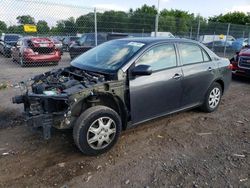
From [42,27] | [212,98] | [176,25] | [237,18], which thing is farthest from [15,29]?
[237,18]

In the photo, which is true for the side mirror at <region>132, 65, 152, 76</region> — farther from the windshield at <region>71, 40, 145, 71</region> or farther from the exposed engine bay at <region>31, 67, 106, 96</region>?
the exposed engine bay at <region>31, 67, 106, 96</region>

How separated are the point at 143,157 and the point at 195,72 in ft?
6.84

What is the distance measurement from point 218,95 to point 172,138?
6.49 ft

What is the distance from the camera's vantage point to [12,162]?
3574 mm

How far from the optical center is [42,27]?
8.97 meters

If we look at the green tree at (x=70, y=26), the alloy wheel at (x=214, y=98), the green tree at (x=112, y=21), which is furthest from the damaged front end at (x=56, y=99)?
the green tree at (x=112, y=21)

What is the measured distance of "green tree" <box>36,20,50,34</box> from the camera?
856 cm

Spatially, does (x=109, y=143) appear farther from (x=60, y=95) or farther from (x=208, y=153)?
(x=208, y=153)

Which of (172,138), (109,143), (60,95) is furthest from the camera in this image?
(172,138)

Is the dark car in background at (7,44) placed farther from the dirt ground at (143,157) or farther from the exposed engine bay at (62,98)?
the exposed engine bay at (62,98)

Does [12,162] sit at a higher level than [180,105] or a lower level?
lower

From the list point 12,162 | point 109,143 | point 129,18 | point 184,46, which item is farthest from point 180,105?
point 129,18

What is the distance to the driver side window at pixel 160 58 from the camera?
4195mm

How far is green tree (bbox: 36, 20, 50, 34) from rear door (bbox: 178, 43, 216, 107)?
5595 mm
